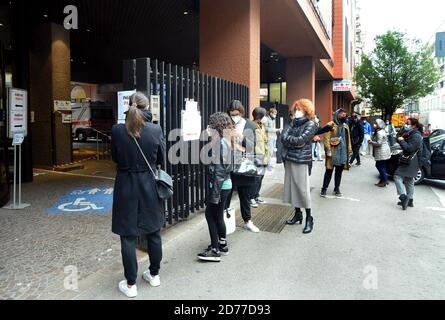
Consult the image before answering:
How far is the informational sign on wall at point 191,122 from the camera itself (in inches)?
241

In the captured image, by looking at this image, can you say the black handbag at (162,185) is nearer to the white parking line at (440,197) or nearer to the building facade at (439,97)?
the white parking line at (440,197)

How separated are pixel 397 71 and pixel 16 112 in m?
31.2

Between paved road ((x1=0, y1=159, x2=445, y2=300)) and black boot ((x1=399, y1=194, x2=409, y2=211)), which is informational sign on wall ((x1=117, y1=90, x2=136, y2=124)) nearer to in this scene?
paved road ((x1=0, y1=159, x2=445, y2=300))

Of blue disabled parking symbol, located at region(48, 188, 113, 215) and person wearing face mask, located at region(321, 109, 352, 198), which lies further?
person wearing face mask, located at region(321, 109, 352, 198)

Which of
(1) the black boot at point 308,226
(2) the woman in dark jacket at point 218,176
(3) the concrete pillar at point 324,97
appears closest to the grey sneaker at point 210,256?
(2) the woman in dark jacket at point 218,176

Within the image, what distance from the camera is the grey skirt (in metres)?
6.11

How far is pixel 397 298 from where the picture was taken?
12.7 ft

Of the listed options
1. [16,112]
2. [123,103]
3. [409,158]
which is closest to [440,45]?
[409,158]

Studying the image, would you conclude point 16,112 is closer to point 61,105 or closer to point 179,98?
point 179,98

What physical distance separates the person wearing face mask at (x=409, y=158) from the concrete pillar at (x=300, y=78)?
36.9 ft

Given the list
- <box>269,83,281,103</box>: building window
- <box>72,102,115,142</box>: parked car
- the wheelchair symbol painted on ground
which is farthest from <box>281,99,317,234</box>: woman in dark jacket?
<box>72,102,115,142</box>: parked car

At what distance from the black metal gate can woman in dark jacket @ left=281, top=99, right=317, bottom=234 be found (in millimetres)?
1493

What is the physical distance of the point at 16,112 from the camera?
24.7ft

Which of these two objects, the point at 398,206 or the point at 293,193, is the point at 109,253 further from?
the point at 398,206
